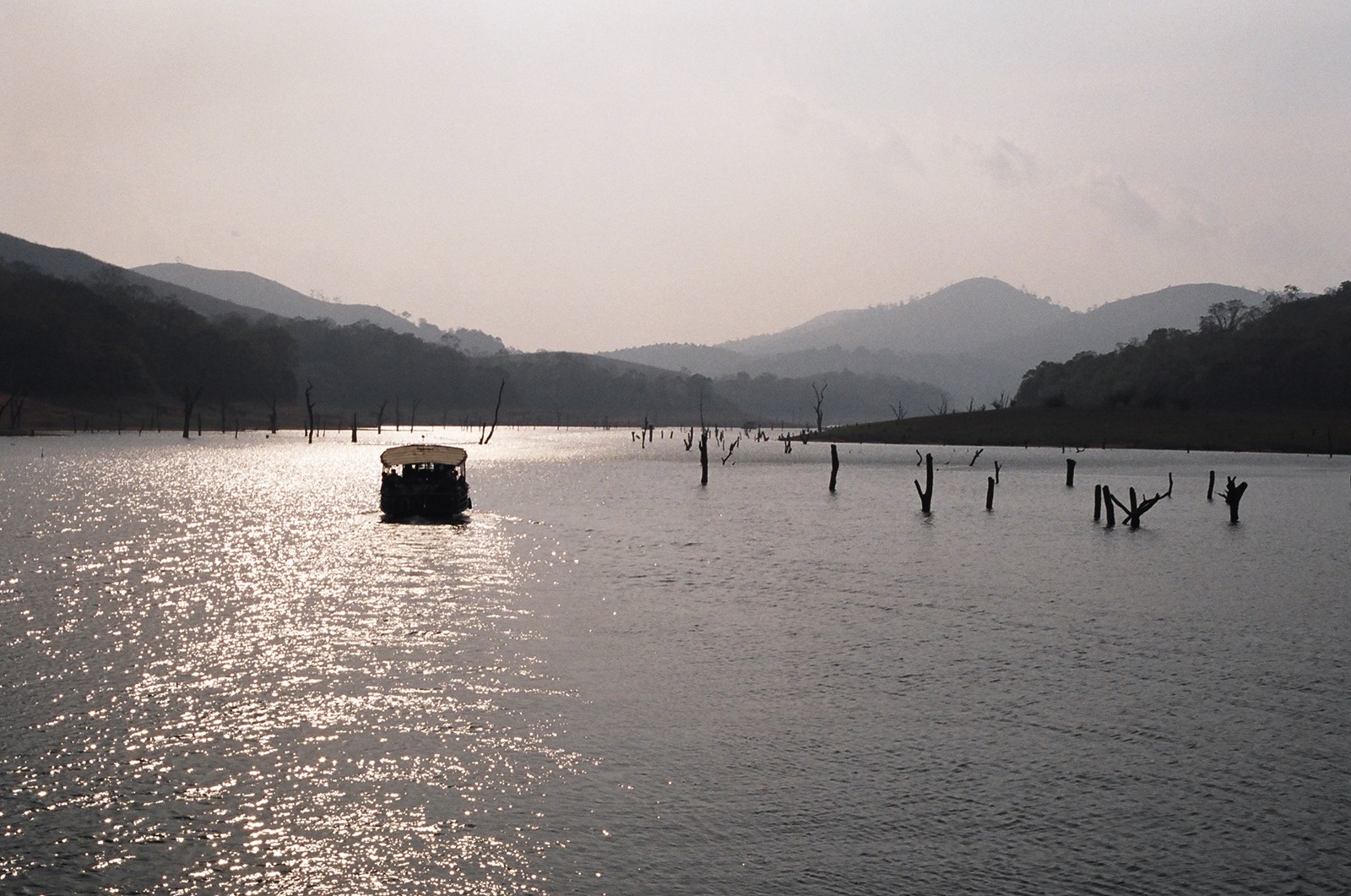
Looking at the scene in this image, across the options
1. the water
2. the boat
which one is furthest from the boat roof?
the water

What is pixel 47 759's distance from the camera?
53.2ft

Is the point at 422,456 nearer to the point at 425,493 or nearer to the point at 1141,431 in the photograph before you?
the point at 425,493

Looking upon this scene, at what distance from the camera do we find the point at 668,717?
19.4m

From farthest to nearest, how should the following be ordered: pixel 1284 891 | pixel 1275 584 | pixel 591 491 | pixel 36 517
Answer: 1. pixel 591 491
2. pixel 36 517
3. pixel 1275 584
4. pixel 1284 891

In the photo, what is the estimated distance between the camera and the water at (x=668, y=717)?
1302 cm

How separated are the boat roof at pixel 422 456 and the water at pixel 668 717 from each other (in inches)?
601

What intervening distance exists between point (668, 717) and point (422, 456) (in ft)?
148

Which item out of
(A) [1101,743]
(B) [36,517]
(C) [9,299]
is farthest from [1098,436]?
(C) [9,299]

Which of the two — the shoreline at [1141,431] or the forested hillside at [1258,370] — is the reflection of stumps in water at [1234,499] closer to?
the shoreline at [1141,431]

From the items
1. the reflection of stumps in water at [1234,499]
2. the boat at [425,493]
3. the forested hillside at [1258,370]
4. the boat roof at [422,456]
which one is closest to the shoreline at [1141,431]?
the forested hillside at [1258,370]

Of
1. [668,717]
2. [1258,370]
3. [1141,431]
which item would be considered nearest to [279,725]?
[668,717]

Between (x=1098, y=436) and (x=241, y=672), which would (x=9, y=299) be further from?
(x=241, y=672)

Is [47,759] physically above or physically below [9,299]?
below

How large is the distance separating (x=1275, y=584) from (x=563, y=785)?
96.1ft
